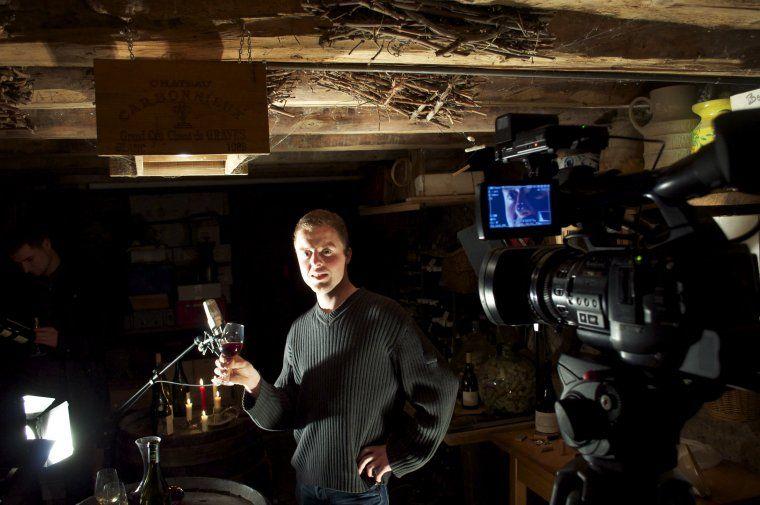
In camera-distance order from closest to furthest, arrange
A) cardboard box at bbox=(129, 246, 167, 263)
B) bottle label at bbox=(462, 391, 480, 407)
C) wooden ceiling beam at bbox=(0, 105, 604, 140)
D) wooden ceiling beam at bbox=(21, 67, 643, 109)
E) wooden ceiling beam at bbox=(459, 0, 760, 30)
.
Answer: wooden ceiling beam at bbox=(459, 0, 760, 30) → wooden ceiling beam at bbox=(21, 67, 643, 109) → wooden ceiling beam at bbox=(0, 105, 604, 140) → bottle label at bbox=(462, 391, 480, 407) → cardboard box at bbox=(129, 246, 167, 263)

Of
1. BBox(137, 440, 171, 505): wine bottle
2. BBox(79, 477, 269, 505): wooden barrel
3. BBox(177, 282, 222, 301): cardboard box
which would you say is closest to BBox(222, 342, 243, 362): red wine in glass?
BBox(137, 440, 171, 505): wine bottle

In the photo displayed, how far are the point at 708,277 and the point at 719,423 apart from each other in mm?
2079

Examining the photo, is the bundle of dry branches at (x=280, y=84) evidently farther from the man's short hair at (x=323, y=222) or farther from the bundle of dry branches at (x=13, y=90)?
the bundle of dry branches at (x=13, y=90)

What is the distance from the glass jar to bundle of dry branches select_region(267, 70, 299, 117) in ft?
6.71

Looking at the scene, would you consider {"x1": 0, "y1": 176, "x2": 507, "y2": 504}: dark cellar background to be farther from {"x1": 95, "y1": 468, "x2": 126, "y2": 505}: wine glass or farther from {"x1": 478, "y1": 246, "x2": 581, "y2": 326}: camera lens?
{"x1": 478, "y1": 246, "x2": 581, "y2": 326}: camera lens

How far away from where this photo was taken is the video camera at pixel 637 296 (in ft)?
3.32

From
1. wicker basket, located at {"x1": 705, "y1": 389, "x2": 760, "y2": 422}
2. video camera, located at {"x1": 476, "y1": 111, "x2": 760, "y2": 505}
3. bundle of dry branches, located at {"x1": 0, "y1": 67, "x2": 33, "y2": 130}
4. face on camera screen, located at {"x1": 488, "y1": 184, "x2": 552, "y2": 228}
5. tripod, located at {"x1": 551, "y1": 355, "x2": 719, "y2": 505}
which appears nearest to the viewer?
video camera, located at {"x1": 476, "y1": 111, "x2": 760, "y2": 505}

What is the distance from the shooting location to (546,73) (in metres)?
2.04

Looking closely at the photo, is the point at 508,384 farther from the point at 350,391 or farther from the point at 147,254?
the point at 147,254

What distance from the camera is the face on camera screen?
52.0 inches

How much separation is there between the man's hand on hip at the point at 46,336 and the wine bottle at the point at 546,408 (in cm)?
292

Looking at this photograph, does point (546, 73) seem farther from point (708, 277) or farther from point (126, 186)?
point (126, 186)

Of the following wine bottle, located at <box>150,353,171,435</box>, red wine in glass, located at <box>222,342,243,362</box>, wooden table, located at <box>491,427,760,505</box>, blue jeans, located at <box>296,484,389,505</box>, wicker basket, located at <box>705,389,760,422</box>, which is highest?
red wine in glass, located at <box>222,342,243,362</box>

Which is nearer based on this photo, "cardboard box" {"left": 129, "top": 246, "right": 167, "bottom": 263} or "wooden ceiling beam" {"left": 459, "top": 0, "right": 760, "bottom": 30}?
"wooden ceiling beam" {"left": 459, "top": 0, "right": 760, "bottom": 30}
